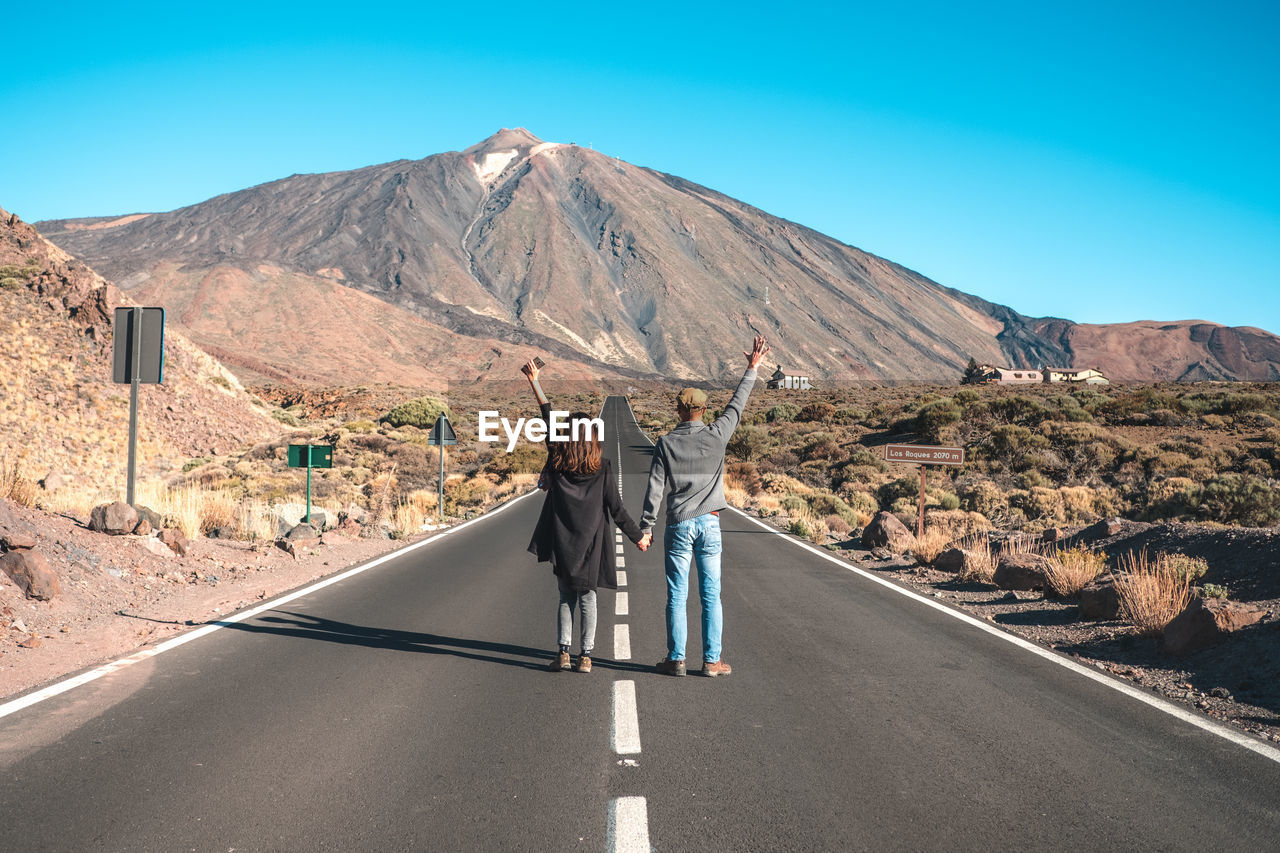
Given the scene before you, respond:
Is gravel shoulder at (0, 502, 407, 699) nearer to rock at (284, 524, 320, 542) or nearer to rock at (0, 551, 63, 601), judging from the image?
rock at (0, 551, 63, 601)

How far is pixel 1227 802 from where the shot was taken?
4004mm

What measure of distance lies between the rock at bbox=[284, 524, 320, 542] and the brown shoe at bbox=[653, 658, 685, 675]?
9254 millimetres

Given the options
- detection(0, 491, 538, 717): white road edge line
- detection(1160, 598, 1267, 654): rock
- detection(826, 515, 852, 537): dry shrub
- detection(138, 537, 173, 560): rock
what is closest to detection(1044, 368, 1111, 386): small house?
detection(826, 515, 852, 537): dry shrub

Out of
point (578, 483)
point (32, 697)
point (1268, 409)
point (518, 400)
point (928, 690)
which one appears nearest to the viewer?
point (32, 697)

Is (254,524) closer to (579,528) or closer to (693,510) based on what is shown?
(579,528)

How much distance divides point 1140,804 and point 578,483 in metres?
3.93

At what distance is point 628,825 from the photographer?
146 inches

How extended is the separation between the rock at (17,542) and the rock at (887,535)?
12.0m

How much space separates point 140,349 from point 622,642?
26.3 feet

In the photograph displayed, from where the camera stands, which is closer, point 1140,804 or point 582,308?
point 1140,804

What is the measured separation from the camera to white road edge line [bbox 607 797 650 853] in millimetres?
3498

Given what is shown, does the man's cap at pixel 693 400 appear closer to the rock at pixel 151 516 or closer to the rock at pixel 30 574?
the rock at pixel 30 574

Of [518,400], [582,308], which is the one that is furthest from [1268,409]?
[582,308]

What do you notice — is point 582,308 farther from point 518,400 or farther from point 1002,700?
point 1002,700
